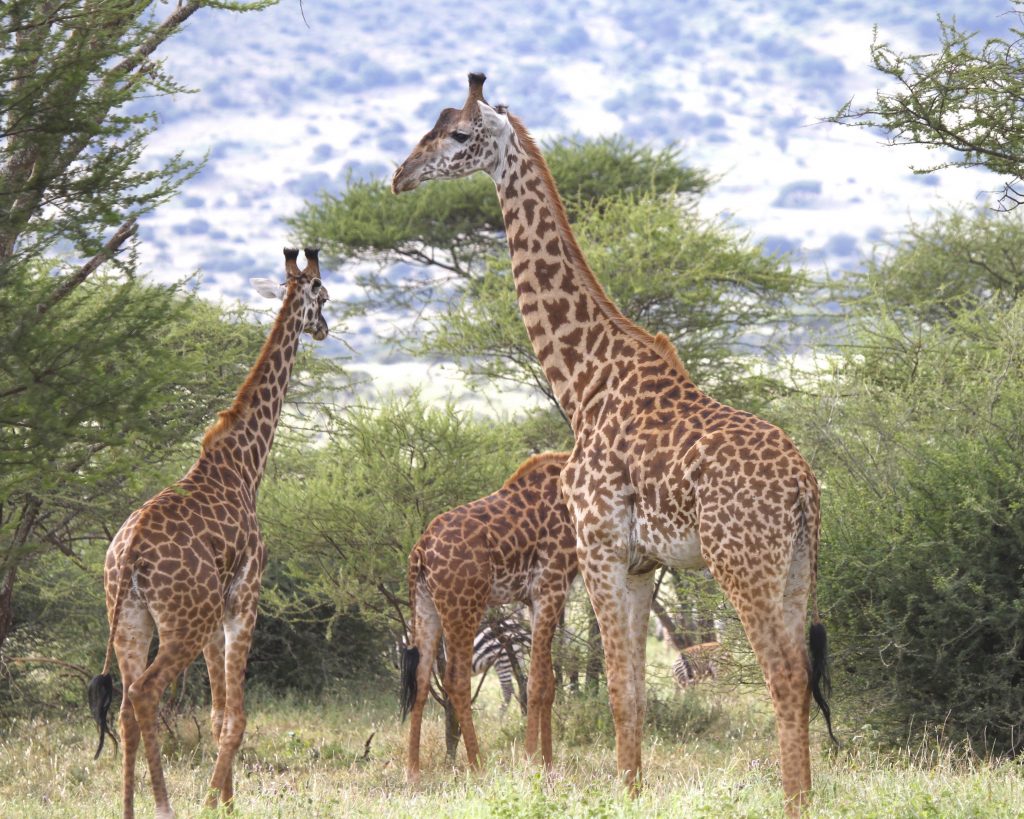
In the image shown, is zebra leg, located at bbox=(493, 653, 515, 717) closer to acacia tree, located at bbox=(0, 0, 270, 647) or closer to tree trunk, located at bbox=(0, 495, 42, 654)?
tree trunk, located at bbox=(0, 495, 42, 654)

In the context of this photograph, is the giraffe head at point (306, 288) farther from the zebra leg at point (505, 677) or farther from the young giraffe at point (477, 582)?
the zebra leg at point (505, 677)

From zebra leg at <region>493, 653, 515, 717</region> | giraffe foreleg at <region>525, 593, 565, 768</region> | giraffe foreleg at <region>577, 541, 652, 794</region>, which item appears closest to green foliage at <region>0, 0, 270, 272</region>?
giraffe foreleg at <region>577, 541, 652, 794</region>

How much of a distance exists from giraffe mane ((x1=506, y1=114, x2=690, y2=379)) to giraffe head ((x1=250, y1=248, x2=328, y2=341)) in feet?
5.50

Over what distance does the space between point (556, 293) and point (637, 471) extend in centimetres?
128

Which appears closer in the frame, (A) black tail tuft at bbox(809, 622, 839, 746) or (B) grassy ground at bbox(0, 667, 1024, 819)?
(A) black tail tuft at bbox(809, 622, 839, 746)

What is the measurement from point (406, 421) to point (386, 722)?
305cm

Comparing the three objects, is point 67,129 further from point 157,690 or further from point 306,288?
point 157,690

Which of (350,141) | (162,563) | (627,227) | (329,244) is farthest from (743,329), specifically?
(350,141)

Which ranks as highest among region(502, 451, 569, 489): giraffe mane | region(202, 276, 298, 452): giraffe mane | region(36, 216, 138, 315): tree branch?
region(36, 216, 138, 315): tree branch

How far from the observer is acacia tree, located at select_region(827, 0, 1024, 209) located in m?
8.74

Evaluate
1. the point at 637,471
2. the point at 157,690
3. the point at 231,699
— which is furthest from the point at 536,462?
the point at 157,690

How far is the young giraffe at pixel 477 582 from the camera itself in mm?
8484

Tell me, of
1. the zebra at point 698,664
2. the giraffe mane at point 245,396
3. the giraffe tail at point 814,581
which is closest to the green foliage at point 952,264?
the zebra at point 698,664

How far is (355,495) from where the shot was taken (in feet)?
39.4
